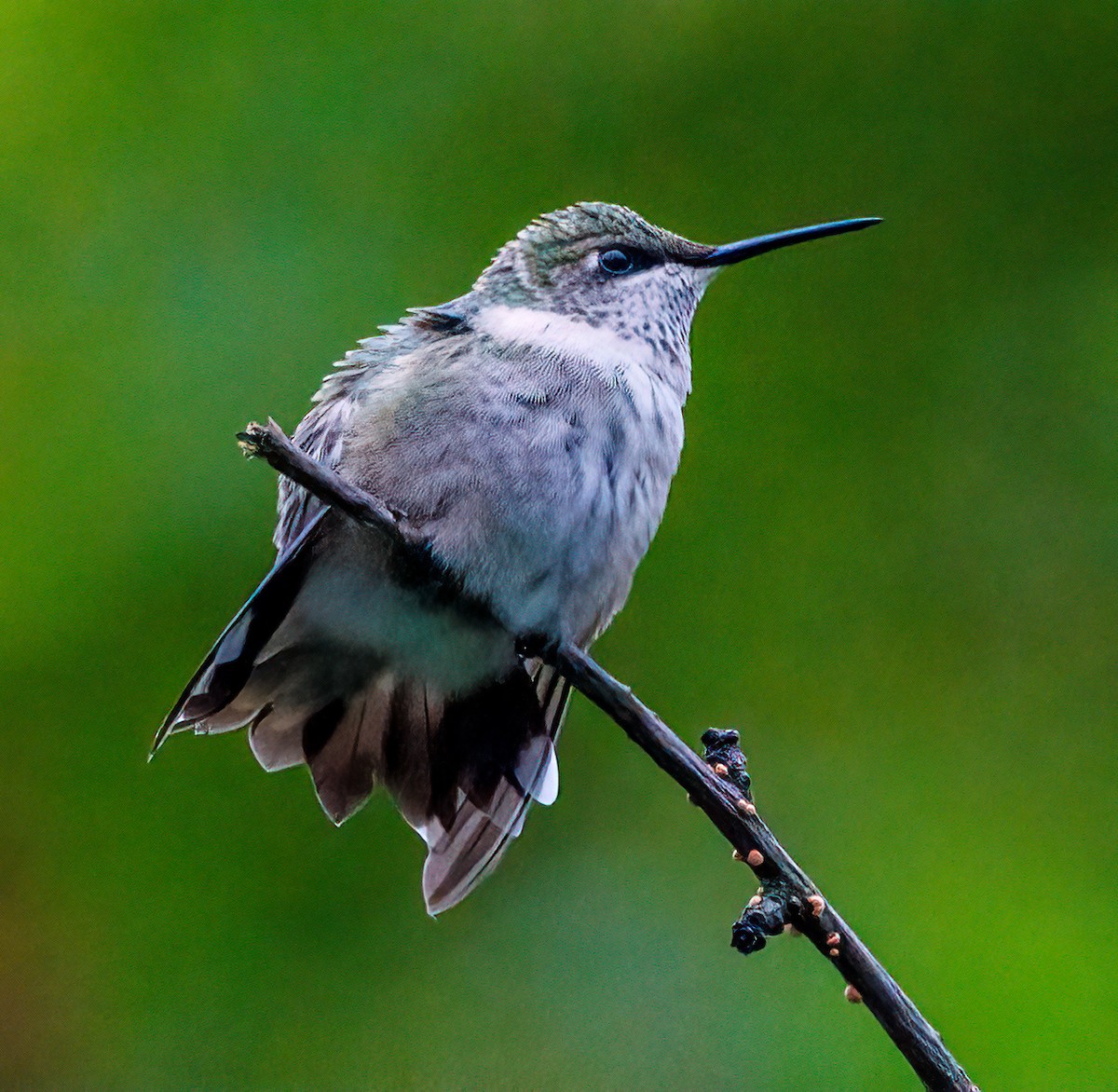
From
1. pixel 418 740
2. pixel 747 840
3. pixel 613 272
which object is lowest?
pixel 747 840

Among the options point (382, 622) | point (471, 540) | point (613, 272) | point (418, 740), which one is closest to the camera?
point (471, 540)

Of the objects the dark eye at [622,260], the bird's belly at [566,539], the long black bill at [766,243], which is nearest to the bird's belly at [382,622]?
the bird's belly at [566,539]

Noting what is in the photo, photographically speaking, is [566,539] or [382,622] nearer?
[566,539]

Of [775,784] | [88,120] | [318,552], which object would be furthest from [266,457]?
[88,120]

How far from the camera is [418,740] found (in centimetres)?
247

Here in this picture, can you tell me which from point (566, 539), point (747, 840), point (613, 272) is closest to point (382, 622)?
point (566, 539)

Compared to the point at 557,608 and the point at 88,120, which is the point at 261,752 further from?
the point at 88,120

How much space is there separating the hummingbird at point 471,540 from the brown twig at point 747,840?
1.48 ft

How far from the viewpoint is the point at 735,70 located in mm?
4188

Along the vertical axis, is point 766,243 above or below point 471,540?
above

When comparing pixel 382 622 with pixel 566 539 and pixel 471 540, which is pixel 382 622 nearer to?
pixel 471 540

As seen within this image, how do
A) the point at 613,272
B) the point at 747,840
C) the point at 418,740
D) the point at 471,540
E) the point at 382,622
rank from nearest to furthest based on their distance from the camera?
1. the point at 747,840
2. the point at 471,540
3. the point at 382,622
4. the point at 418,740
5. the point at 613,272

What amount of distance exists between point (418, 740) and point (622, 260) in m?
0.98

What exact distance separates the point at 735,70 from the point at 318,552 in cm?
257
